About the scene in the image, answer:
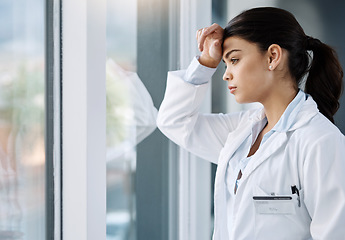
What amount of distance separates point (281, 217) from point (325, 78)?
51cm

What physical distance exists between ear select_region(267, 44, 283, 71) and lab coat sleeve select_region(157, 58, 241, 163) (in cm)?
28

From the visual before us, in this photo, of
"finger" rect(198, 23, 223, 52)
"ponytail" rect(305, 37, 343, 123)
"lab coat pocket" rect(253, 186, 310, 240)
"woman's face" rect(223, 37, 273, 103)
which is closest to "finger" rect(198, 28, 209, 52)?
"finger" rect(198, 23, 223, 52)

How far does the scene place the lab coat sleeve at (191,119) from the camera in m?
1.51

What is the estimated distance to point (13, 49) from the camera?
993mm

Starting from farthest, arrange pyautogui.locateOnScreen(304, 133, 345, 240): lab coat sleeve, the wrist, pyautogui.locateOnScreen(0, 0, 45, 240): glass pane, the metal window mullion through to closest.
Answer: the metal window mullion → the wrist → pyautogui.locateOnScreen(304, 133, 345, 240): lab coat sleeve → pyautogui.locateOnScreen(0, 0, 45, 240): glass pane

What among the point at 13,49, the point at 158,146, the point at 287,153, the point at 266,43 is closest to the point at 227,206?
the point at 287,153

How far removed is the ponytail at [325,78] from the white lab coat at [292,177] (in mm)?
147

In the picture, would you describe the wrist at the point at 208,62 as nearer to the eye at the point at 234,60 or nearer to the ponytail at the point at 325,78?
the eye at the point at 234,60

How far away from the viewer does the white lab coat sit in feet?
3.58

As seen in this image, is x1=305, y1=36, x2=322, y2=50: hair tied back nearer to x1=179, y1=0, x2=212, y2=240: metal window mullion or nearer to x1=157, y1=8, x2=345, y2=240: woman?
x1=157, y1=8, x2=345, y2=240: woman

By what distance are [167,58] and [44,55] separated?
31.3 inches

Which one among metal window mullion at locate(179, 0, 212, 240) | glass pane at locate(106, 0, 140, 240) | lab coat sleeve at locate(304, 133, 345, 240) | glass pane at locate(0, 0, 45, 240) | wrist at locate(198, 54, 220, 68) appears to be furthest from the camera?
metal window mullion at locate(179, 0, 212, 240)

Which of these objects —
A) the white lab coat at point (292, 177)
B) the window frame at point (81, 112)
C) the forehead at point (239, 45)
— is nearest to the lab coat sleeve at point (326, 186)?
the white lab coat at point (292, 177)

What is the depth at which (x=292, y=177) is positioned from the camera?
118cm
